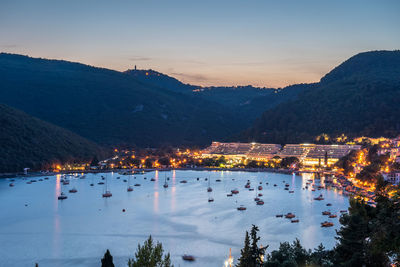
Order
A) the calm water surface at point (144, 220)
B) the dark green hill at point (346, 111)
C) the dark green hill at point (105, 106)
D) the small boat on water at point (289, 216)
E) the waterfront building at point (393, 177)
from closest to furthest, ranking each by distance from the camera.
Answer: the calm water surface at point (144, 220)
the small boat on water at point (289, 216)
the waterfront building at point (393, 177)
the dark green hill at point (346, 111)
the dark green hill at point (105, 106)

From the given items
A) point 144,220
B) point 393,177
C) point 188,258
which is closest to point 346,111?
point 393,177

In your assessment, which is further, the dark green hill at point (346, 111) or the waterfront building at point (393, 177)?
the dark green hill at point (346, 111)

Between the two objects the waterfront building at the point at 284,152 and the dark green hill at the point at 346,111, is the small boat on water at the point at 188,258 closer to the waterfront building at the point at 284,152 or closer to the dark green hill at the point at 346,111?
the waterfront building at the point at 284,152

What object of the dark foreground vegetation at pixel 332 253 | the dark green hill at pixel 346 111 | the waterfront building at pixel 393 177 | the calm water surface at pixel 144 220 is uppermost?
the dark green hill at pixel 346 111

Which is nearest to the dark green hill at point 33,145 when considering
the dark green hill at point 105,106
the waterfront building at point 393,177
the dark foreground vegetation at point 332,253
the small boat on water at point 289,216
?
the dark green hill at point 105,106

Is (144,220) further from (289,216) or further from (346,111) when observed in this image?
(346,111)

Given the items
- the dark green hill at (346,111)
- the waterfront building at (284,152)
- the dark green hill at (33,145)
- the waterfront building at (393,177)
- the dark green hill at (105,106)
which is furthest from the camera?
the dark green hill at (105,106)

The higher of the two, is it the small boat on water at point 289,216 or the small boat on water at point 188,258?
the small boat on water at point 289,216
